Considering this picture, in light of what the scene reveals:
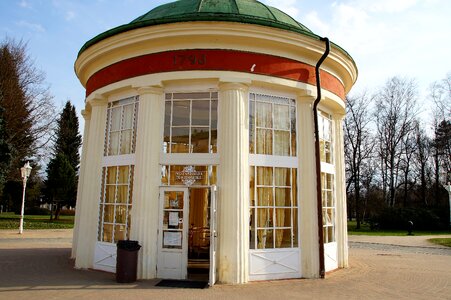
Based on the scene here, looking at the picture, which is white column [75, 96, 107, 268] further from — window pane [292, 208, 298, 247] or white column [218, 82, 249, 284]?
window pane [292, 208, 298, 247]

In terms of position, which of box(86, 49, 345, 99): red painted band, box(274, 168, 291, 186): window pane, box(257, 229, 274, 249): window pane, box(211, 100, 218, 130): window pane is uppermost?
box(86, 49, 345, 99): red painted band

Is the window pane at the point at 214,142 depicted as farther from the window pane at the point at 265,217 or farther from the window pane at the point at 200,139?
the window pane at the point at 265,217

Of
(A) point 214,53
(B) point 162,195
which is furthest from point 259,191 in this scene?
(A) point 214,53

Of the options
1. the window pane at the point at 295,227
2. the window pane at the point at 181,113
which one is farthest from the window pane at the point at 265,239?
the window pane at the point at 181,113

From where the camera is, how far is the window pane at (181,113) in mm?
9602

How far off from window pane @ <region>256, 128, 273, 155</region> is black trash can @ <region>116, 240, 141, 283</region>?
3814mm

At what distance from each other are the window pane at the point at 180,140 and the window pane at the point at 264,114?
1.88 meters

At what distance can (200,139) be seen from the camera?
31.1ft

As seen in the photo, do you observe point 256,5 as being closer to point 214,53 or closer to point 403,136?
point 214,53

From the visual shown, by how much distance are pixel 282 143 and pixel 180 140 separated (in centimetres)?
266

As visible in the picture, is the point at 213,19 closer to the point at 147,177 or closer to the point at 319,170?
the point at 147,177

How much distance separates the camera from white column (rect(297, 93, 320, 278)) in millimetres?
9500

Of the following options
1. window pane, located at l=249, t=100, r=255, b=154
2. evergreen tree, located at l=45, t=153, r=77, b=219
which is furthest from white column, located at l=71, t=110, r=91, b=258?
evergreen tree, located at l=45, t=153, r=77, b=219

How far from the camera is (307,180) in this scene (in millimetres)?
9781
